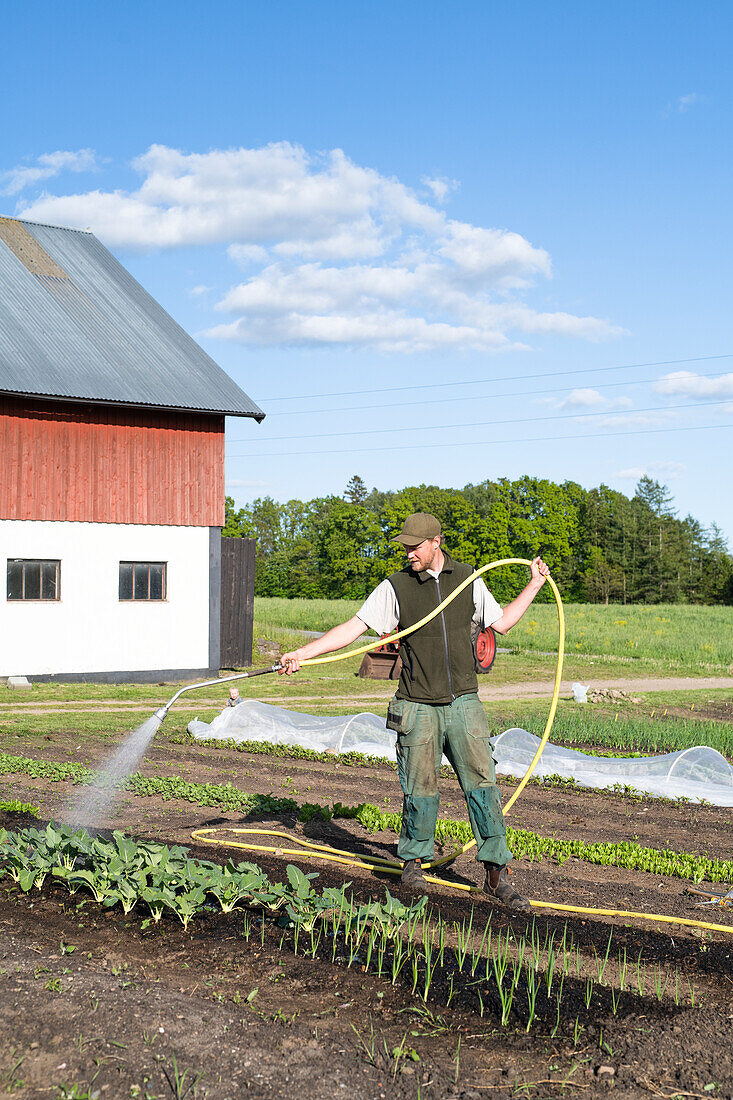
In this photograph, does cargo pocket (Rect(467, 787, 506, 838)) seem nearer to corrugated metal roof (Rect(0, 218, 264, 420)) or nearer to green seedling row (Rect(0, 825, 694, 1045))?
Result: green seedling row (Rect(0, 825, 694, 1045))

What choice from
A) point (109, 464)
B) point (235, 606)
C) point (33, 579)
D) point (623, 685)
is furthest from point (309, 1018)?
point (623, 685)

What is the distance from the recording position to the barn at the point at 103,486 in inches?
820

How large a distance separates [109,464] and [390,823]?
610 inches

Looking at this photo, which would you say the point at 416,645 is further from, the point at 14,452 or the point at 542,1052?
the point at 14,452

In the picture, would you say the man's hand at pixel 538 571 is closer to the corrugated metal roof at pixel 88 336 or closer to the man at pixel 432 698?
the man at pixel 432 698

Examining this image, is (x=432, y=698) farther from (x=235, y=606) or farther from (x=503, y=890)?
(x=235, y=606)

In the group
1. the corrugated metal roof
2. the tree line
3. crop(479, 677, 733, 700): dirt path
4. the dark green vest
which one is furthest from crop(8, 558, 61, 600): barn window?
the tree line

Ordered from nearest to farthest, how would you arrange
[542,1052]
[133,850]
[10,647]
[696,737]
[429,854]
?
1. [542,1052]
2. [133,850]
3. [429,854]
4. [696,737]
5. [10,647]

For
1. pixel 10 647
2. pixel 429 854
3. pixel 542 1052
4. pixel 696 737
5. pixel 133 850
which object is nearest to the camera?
pixel 542 1052

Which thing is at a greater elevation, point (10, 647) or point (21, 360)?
point (21, 360)

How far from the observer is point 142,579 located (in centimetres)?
2244

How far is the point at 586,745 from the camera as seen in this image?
1417 cm

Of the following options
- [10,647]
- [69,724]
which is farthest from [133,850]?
[10,647]

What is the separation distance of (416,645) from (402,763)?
77 centimetres
